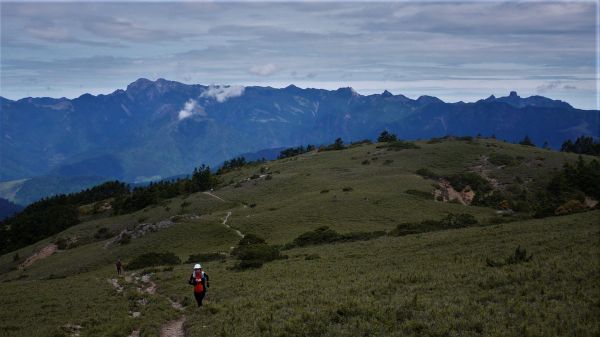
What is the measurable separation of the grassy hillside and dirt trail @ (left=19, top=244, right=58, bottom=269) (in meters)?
1.56

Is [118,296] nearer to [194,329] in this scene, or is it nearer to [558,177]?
[194,329]

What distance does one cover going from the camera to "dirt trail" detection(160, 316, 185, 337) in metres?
19.7

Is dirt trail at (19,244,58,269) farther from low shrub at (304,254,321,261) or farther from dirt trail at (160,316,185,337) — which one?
dirt trail at (160,316,185,337)

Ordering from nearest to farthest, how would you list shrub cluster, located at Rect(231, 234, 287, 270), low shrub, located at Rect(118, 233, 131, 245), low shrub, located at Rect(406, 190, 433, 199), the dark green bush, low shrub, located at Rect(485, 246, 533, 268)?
low shrub, located at Rect(485, 246, 533, 268), shrub cluster, located at Rect(231, 234, 287, 270), low shrub, located at Rect(118, 233, 131, 245), low shrub, located at Rect(406, 190, 433, 199), the dark green bush

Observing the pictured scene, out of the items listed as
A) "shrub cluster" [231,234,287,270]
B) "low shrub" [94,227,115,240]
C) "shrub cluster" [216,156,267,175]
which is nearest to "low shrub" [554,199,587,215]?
"shrub cluster" [231,234,287,270]

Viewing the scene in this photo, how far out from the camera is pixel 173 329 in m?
20.5

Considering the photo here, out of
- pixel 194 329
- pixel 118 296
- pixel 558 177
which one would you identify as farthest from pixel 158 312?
pixel 558 177

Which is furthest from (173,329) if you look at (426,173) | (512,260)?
(426,173)

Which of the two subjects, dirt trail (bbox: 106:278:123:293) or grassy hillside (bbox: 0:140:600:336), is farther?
dirt trail (bbox: 106:278:123:293)

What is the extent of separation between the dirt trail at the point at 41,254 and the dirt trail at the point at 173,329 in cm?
5210

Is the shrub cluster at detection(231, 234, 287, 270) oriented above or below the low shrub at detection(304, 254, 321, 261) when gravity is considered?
below

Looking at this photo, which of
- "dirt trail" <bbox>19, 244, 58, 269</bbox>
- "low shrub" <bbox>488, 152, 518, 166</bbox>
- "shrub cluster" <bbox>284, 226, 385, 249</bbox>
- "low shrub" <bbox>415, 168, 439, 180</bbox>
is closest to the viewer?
"shrub cluster" <bbox>284, 226, 385, 249</bbox>

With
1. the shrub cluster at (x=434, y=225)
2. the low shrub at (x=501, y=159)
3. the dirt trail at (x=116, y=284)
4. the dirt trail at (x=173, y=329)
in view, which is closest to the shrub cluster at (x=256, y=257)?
the dirt trail at (x=116, y=284)

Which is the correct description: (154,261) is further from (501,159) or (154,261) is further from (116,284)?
(501,159)
